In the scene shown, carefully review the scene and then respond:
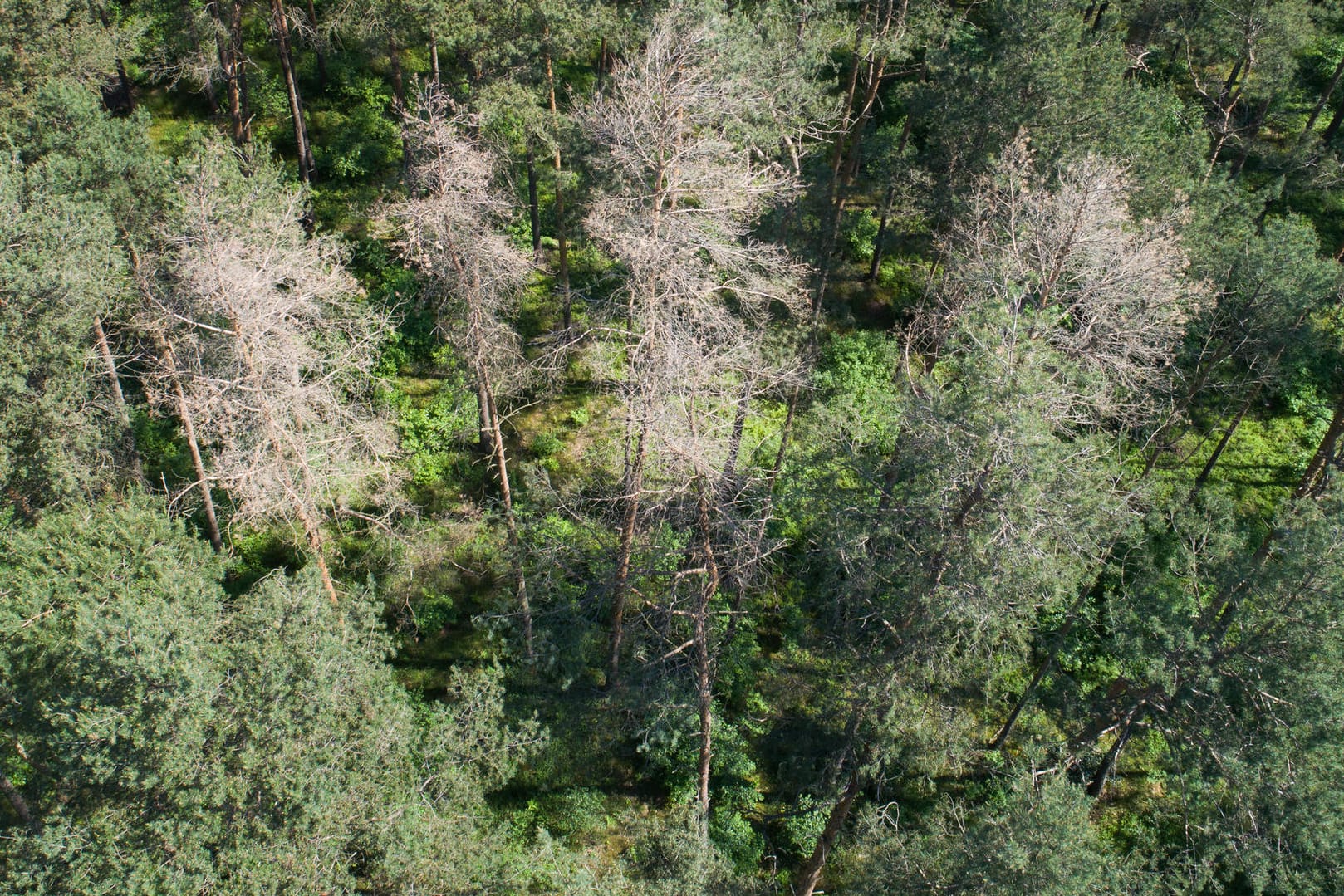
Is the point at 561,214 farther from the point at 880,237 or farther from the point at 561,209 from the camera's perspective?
the point at 880,237

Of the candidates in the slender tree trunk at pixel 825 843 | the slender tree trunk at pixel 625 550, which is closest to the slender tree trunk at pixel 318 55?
the slender tree trunk at pixel 625 550

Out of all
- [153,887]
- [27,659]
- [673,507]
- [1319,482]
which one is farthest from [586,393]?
[1319,482]

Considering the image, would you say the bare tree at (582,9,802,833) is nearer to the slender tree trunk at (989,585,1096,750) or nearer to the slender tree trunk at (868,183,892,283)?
the slender tree trunk at (989,585,1096,750)

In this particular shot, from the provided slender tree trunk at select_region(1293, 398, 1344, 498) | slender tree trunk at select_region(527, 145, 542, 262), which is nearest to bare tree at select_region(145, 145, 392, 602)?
slender tree trunk at select_region(527, 145, 542, 262)

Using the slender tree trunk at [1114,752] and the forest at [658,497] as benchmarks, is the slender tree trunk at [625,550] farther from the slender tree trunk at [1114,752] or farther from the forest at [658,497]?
the slender tree trunk at [1114,752]

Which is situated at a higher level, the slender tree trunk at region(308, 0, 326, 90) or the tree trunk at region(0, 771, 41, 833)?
the slender tree trunk at region(308, 0, 326, 90)

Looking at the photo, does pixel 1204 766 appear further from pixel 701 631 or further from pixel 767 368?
pixel 767 368
